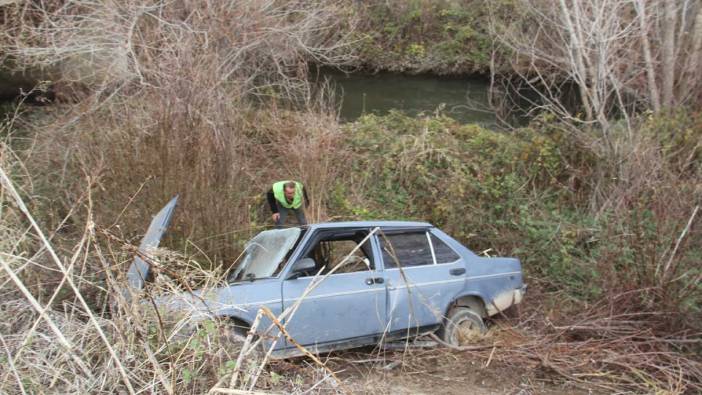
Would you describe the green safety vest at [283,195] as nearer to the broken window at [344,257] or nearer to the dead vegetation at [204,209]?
the dead vegetation at [204,209]

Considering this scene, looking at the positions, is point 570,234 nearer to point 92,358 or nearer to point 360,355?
point 360,355

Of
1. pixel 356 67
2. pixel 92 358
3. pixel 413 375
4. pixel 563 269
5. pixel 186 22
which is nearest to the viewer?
pixel 92 358

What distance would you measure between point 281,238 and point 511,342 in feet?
8.90

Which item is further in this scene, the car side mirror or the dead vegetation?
the car side mirror

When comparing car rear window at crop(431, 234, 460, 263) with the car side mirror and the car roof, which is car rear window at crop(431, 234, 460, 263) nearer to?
the car roof

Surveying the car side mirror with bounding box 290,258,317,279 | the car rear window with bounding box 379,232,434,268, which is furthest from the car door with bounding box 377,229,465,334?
the car side mirror with bounding box 290,258,317,279

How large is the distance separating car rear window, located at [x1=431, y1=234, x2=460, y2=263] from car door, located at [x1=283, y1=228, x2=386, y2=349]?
83cm

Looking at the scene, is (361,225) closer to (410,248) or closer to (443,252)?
(410,248)

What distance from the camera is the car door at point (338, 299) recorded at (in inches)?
234

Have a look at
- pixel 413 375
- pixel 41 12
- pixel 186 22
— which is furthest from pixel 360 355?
pixel 41 12

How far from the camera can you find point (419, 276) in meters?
6.68

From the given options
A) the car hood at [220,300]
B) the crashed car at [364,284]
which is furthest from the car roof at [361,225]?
the car hood at [220,300]

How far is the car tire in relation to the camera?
6789 mm

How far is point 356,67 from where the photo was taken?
22.0 metres
